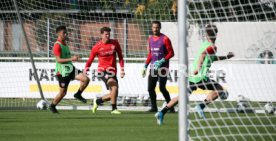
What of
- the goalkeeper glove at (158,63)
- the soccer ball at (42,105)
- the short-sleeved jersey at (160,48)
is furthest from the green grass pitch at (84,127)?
the soccer ball at (42,105)

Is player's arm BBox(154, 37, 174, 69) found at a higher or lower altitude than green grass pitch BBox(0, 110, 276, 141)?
higher

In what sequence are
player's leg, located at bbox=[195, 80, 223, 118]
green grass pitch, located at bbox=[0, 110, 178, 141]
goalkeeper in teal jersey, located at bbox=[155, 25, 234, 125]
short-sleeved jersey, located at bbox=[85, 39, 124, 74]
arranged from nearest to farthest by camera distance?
green grass pitch, located at bbox=[0, 110, 178, 141] < goalkeeper in teal jersey, located at bbox=[155, 25, 234, 125] < player's leg, located at bbox=[195, 80, 223, 118] < short-sleeved jersey, located at bbox=[85, 39, 124, 74]

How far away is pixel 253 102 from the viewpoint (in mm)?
21375

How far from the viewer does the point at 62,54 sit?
18609mm

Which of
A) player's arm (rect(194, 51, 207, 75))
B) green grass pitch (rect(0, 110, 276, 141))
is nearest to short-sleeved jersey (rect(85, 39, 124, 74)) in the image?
green grass pitch (rect(0, 110, 276, 141))

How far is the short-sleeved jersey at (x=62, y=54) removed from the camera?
60.5ft

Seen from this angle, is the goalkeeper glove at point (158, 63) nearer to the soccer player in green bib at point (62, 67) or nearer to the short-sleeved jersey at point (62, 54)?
the soccer player in green bib at point (62, 67)

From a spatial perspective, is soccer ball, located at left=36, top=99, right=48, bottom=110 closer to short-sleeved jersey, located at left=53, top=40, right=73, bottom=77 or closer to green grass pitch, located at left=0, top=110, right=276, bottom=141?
short-sleeved jersey, located at left=53, top=40, right=73, bottom=77

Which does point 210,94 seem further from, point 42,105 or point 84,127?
point 42,105

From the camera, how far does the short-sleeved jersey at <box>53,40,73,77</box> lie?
1845 centimetres

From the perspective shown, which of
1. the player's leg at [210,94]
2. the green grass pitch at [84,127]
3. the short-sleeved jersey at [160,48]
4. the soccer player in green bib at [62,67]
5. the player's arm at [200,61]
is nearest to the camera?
the green grass pitch at [84,127]

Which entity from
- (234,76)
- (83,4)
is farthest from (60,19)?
(234,76)

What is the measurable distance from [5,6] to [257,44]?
34.2ft

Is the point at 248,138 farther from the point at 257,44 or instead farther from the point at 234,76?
the point at 257,44
